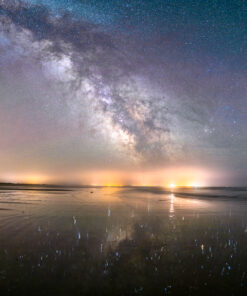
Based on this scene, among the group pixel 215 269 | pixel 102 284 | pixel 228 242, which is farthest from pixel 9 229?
pixel 228 242

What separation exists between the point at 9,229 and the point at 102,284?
6.75 metres

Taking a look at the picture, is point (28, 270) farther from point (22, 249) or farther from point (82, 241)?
point (82, 241)

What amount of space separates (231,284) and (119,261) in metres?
3.01

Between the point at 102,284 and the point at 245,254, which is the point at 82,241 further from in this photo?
the point at 245,254

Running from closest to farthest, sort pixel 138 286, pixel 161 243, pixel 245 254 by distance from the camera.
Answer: pixel 138 286
pixel 245 254
pixel 161 243

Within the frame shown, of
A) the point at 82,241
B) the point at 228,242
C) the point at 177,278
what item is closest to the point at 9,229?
the point at 82,241

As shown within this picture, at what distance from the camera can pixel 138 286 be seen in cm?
455

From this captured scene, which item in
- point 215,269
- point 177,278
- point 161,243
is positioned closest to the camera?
point 177,278

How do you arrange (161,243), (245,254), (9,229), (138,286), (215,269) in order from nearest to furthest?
(138,286) < (215,269) < (245,254) < (161,243) < (9,229)

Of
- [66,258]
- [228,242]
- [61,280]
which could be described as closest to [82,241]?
[66,258]

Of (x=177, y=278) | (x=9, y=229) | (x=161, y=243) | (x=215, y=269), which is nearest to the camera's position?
(x=177, y=278)

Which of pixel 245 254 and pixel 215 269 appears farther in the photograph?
pixel 245 254

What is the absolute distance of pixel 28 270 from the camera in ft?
16.9

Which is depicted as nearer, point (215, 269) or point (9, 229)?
point (215, 269)
